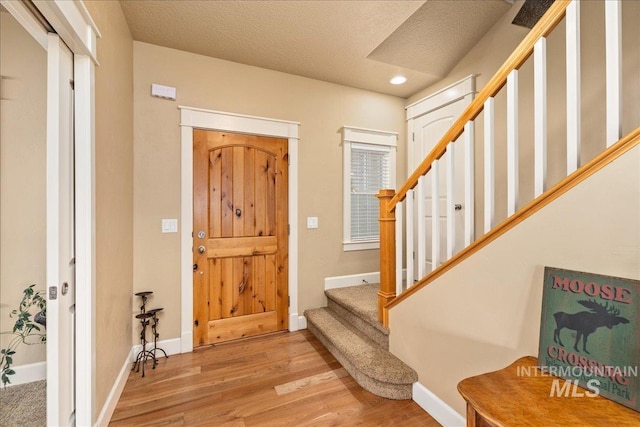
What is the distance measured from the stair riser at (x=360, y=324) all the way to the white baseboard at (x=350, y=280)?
18 cm

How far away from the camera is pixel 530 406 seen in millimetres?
846

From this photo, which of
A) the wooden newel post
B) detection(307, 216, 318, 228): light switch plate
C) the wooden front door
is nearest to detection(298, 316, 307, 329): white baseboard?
the wooden front door

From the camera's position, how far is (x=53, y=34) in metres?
1.28

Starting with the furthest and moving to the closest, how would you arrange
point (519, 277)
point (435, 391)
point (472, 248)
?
point (435, 391), point (472, 248), point (519, 277)

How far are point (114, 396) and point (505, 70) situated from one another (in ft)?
9.99

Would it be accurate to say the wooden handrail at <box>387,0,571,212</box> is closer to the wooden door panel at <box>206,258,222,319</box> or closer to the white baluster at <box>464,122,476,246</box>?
A: the white baluster at <box>464,122,476,246</box>

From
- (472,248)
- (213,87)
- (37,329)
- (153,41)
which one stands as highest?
(153,41)

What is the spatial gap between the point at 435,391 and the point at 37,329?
2.74 m

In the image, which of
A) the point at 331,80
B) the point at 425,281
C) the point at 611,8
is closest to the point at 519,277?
the point at 425,281

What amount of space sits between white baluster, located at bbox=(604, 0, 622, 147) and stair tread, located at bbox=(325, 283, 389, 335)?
174cm

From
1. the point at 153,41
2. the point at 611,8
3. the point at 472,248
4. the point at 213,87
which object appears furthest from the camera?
the point at 213,87

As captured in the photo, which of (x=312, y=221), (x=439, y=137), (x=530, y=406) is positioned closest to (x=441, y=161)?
(x=439, y=137)

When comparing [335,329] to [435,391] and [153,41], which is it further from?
[153,41]

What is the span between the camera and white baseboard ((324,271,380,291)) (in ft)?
10.2
